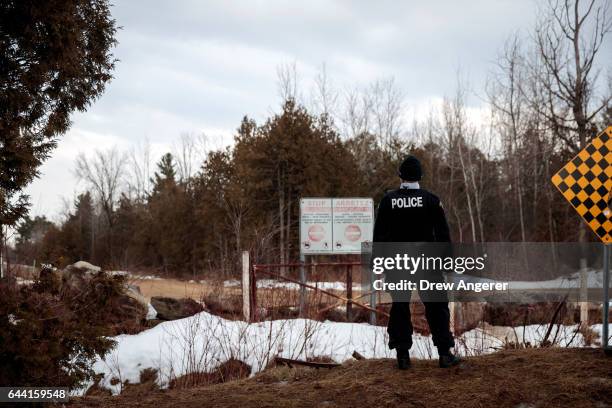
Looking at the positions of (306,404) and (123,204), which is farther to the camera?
(123,204)

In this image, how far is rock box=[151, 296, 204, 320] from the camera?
12828 mm

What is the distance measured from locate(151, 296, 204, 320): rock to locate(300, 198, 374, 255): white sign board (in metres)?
2.90

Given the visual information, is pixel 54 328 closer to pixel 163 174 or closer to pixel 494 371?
pixel 494 371

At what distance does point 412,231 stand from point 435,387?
1440 millimetres

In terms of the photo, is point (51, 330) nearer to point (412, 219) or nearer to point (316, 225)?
point (412, 219)

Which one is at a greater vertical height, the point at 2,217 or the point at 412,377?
the point at 2,217

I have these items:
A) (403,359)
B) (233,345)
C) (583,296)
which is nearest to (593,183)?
(403,359)

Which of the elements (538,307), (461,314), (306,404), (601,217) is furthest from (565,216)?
(306,404)

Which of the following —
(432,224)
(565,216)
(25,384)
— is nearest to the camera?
(25,384)

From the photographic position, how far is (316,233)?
13.1m

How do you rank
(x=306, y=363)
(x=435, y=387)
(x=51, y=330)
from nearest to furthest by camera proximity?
(x=51, y=330)
(x=435, y=387)
(x=306, y=363)

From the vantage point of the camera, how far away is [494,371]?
17.1 ft

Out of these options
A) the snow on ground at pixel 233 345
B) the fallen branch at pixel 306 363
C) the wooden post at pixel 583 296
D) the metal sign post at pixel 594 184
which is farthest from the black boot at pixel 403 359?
the wooden post at pixel 583 296

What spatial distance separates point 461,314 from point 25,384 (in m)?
9.75
